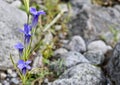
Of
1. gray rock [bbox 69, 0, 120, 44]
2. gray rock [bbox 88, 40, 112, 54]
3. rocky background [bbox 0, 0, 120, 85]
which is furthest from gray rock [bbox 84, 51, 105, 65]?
gray rock [bbox 69, 0, 120, 44]

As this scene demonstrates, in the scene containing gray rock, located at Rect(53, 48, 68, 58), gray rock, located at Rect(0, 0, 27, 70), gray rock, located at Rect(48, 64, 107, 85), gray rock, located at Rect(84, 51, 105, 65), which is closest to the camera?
gray rock, located at Rect(48, 64, 107, 85)

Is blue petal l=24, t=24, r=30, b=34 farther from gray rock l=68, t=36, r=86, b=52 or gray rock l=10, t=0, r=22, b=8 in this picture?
gray rock l=10, t=0, r=22, b=8

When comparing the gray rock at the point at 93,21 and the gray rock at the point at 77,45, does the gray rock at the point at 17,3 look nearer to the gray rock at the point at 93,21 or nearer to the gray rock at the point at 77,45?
the gray rock at the point at 93,21

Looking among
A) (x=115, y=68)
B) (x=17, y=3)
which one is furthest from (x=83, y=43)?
(x=17, y=3)

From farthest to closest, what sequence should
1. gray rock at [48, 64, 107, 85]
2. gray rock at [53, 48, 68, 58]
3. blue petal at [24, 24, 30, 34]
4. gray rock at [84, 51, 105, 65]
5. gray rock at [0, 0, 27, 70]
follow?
gray rock at [53, 48, 68, 58] < gray rock at [84, 51, 105, 65] < gray rock at [0, 0, 27, 70] < gray rock at [48, 64, 107, 85] < blue petal at [24, 24, 30, 34]

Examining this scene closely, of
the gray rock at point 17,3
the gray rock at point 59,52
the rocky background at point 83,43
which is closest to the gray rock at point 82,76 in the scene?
the rocky background at point 83,43
